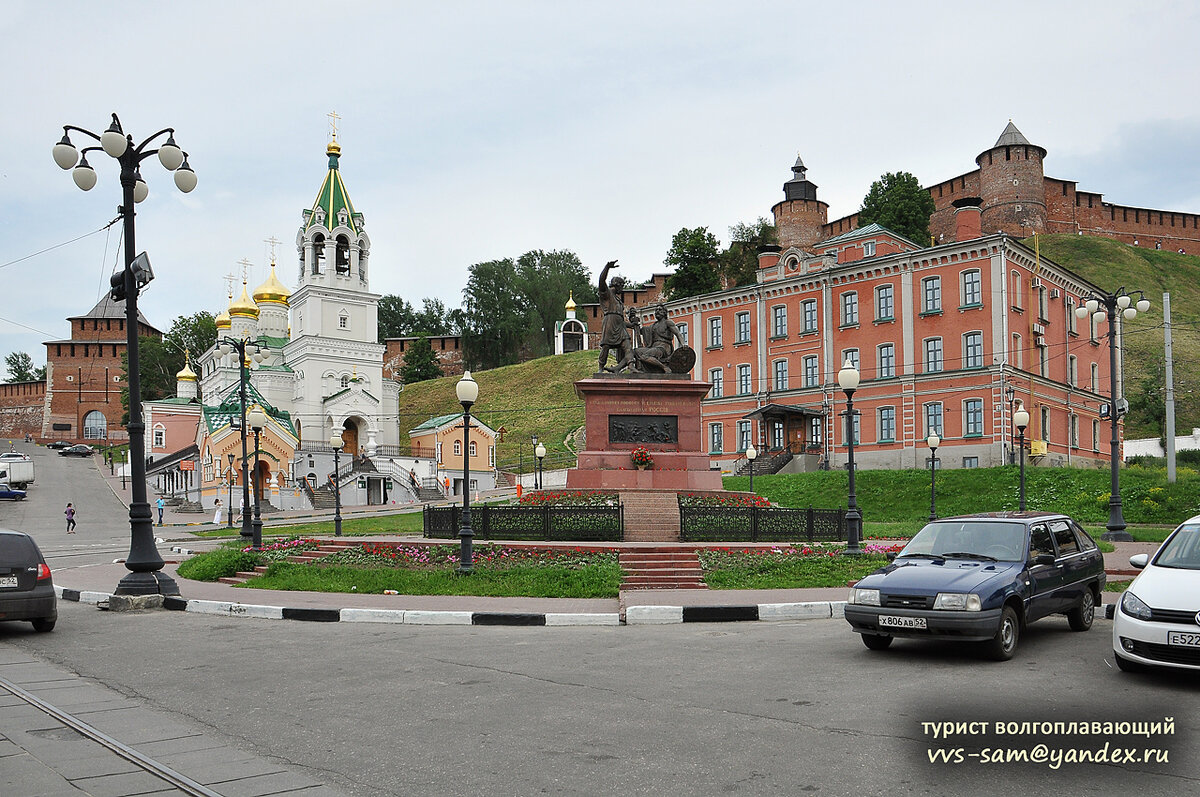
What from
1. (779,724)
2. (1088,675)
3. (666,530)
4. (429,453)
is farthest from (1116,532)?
(429,453)

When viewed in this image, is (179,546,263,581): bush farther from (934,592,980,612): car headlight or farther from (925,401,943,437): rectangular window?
(925,401,943,437): rectangular window

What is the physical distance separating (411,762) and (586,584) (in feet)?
29.5

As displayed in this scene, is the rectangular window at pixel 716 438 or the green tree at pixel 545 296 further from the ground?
the green tree at pixel 545 296

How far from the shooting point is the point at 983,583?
916 centimetres

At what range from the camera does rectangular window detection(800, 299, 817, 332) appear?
5241cm

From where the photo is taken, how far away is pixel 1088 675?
829 centimetres

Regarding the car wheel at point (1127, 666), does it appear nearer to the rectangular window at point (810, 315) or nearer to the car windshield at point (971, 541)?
the car windshield at point (971, 541)

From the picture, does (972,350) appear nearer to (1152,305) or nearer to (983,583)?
(983,583)

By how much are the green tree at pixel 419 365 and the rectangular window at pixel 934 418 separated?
67584mm

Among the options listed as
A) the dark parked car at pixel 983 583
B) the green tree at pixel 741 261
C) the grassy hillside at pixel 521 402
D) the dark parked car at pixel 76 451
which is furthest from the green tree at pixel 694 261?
the dark parked car at pixel 983 583

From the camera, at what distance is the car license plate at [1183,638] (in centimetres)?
754

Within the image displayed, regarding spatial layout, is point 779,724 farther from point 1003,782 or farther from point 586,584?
point 586,584

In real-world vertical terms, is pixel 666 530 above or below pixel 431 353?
below

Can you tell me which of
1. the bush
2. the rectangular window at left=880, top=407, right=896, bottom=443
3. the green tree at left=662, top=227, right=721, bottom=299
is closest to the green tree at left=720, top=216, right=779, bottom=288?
the green tree at left=662, top=227, right=721, bottom=299
